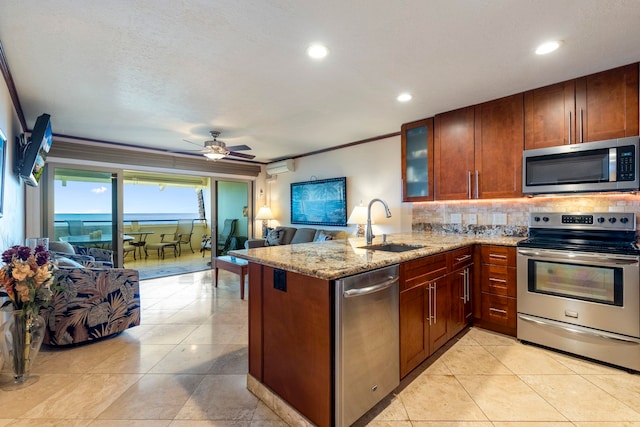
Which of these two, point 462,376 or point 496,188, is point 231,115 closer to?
point 496,188

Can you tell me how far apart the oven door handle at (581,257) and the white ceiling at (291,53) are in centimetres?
153

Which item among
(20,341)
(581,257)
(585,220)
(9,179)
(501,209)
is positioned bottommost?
(20,341)

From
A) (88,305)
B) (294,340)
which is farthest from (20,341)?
(294,340)

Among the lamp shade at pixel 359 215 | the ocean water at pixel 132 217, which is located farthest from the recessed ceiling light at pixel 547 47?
the ocean water at pixel 132 217

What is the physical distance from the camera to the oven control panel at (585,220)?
248 cm

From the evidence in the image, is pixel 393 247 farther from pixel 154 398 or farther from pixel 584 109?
pixel 154 398

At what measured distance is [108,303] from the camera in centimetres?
281

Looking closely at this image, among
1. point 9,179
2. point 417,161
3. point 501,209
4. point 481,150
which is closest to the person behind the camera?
point 9,179

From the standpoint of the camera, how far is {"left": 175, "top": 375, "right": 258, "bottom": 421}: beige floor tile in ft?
5.75

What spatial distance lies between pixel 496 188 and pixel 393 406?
235cm

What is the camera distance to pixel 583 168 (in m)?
2.51

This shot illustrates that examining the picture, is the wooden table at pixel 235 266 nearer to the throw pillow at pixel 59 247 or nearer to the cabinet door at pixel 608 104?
the throw pillow at pixel 59 247

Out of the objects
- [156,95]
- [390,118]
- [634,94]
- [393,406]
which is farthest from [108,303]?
[634,94]

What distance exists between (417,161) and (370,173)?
1029 mm
